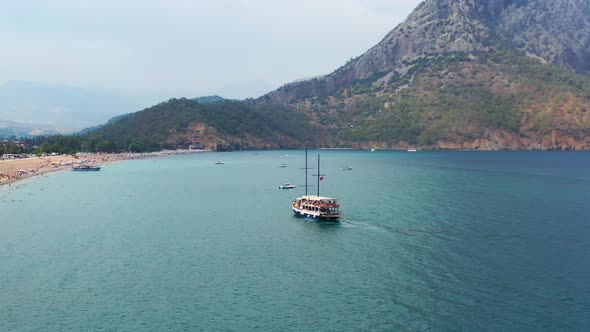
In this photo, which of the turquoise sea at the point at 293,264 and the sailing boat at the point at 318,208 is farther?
the sailing boat at the point at 318,208

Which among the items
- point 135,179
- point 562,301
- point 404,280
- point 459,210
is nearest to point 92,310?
point 404,280

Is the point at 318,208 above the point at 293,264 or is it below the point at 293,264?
above

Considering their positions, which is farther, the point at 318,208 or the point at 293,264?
the point at 318,208

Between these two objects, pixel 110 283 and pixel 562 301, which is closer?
pixel 562 301

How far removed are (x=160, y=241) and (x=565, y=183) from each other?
426 feet

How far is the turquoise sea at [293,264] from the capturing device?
50.8m

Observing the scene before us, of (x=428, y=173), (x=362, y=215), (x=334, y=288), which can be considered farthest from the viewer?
(x=428, y=173)

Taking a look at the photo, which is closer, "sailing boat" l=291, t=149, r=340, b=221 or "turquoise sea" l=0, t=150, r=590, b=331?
"turquoise sea" l=0, t=150, r=590, b=331

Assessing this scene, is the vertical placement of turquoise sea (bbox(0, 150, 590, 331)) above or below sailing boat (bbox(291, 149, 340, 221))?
below

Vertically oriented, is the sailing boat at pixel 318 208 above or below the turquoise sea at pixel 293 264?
above

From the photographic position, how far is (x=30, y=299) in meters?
55.0

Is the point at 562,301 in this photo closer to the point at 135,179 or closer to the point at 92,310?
the point at 92,310

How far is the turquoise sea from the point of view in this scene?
50.8 meters

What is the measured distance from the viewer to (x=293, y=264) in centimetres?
6925
